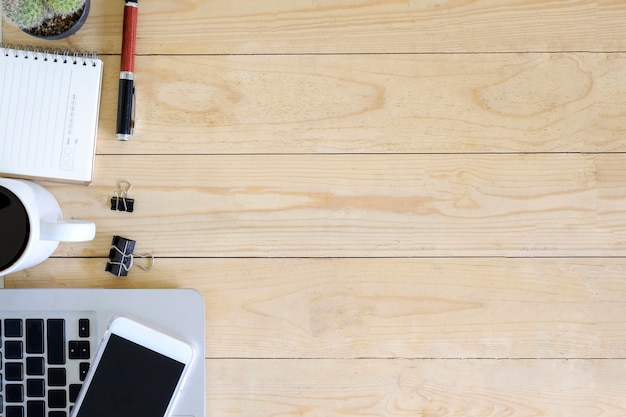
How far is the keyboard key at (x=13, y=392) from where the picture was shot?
0.66 meters

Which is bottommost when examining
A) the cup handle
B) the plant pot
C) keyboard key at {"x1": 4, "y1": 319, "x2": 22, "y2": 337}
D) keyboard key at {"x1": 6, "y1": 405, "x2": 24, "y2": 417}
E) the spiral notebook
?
keyboard key at {"x1": 6, "y1": 405, "x2": 24, "y2": 417}

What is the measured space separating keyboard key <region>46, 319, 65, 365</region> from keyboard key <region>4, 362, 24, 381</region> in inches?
1.5

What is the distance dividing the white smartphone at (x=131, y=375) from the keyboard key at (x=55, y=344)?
0.14ft

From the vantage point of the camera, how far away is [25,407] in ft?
2.19

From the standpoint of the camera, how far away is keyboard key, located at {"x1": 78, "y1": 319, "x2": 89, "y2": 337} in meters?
0.67

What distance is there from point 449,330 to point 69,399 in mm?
473

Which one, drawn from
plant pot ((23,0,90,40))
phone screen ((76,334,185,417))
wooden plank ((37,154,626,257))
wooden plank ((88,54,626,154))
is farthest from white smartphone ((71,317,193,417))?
plant pot ((23,0,90,40))

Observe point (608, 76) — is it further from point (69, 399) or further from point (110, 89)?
point (69, 399)

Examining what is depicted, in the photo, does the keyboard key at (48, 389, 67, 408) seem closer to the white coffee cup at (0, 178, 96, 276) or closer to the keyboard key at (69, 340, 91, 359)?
the keyboard key at (69, 340, 91, 359)

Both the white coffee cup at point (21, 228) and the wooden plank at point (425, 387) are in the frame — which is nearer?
the white coffee cup at point (21, 228)

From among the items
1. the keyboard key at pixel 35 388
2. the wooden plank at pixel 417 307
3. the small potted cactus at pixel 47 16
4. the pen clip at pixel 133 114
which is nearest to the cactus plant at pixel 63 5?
the small potted cactus at pixel 47 16

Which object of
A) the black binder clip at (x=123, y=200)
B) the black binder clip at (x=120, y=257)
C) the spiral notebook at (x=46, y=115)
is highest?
the spiral notebook at (x=46, y=115)

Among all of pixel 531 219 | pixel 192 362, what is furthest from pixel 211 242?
pixel 531 219

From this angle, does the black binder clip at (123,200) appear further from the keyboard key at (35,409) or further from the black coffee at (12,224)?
the keyboard key at (35,409)
